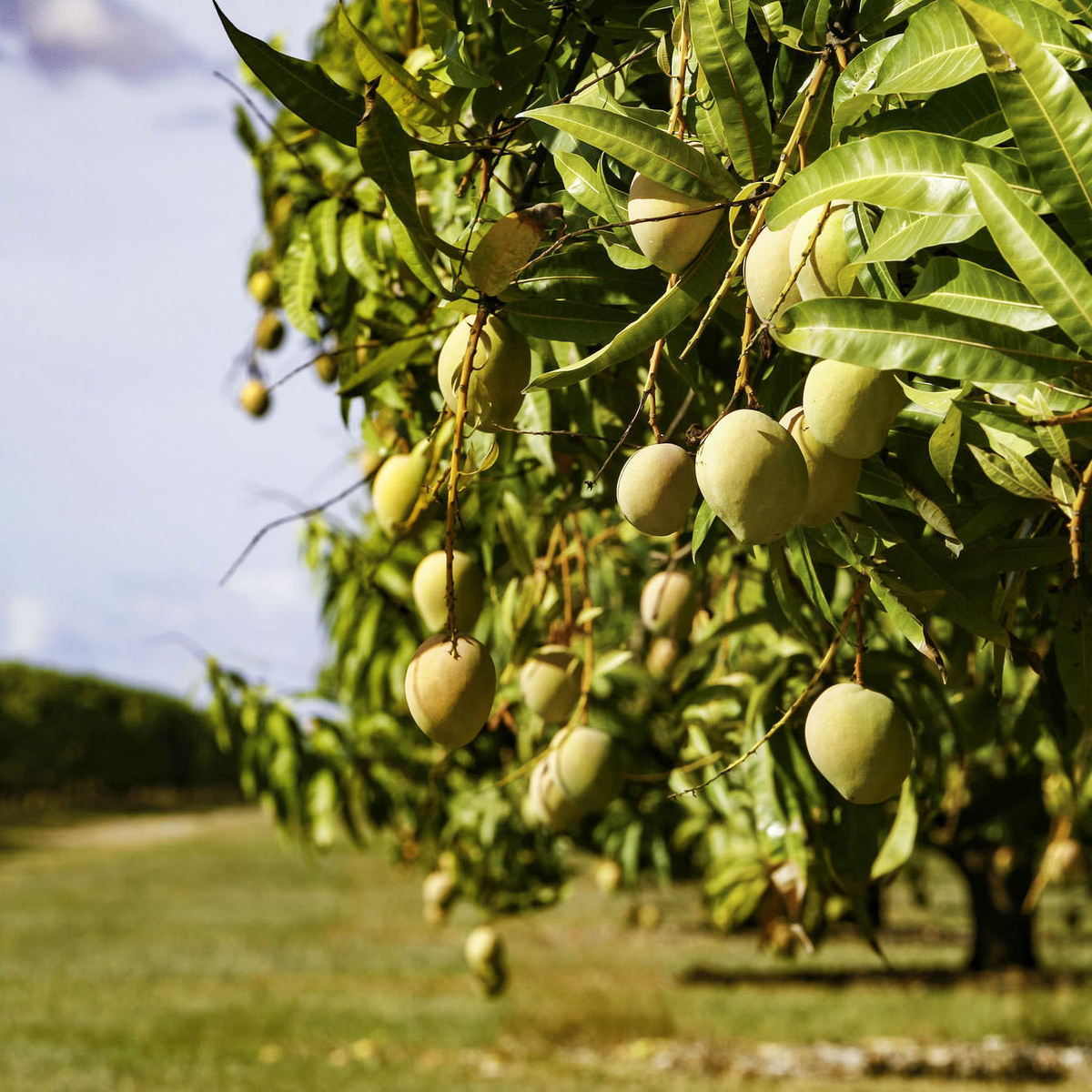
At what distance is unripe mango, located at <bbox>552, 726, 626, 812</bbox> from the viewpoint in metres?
1.34

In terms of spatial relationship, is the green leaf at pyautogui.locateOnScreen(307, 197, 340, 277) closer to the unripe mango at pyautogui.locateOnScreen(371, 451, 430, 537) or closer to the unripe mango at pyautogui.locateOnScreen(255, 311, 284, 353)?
the unripe mango at pyautogui.locateOnScreen(371, 451, 430, 537)

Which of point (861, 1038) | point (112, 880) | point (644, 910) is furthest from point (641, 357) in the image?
point (112, 880)

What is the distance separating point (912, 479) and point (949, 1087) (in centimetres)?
535

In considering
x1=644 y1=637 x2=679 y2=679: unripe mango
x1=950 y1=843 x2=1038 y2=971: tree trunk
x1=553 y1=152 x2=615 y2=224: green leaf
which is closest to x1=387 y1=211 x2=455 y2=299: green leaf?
x1=553 y1=152 x2=615 y2=224: green leaf

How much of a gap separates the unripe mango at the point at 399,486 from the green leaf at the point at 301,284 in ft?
0.80

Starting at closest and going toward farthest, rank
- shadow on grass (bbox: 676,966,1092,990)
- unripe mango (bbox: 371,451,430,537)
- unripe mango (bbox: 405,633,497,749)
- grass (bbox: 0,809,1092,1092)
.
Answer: unripe mango (bbox: 405,633,497,749)
unripe mango (bbox: 371,451,430,537)
grass (bbox: 0,809,1092,1092)
shadow on grass (bbox: 676,966,1092,990)

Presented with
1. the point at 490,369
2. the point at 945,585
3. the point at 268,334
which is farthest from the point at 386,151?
the point at 268,334

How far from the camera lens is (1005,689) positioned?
1.89 metres

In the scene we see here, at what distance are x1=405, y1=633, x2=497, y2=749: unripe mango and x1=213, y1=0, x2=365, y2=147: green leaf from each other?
1.25 feet

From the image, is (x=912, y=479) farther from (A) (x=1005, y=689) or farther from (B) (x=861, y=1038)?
(B) (x=861, y=1038)

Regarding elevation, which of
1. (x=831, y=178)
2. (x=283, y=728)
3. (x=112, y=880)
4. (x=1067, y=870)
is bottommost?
(x=112, y=880)

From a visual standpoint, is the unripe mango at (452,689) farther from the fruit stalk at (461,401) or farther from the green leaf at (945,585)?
the green leaf at (945,585)

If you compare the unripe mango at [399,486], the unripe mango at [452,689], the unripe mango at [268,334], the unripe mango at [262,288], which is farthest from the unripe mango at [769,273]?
the unripe mango at [268,334]

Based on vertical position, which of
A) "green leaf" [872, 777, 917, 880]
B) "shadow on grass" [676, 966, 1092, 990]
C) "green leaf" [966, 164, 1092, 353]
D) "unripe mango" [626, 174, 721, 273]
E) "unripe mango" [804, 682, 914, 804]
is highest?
"unripe mango" [626, 174, 721, 273]
